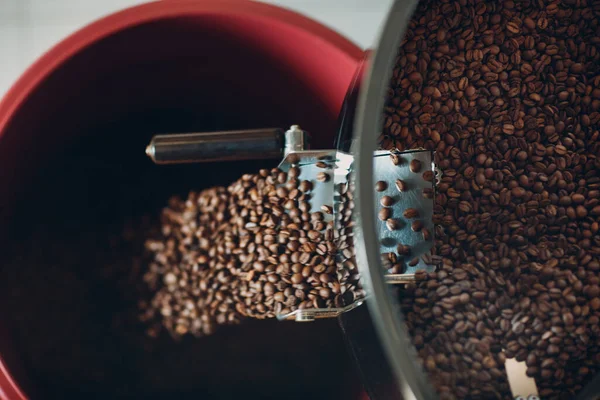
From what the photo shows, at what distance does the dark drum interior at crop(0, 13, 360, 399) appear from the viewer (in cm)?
73

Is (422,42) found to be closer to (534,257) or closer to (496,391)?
(534,257)

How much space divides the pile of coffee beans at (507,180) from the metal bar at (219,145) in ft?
0.45

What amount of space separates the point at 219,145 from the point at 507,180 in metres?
0.31

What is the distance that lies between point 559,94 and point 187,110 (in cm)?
51

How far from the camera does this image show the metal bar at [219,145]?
2.17 feet

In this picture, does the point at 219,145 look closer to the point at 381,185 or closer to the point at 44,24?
the point at 381,185

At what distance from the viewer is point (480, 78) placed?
2.02ft

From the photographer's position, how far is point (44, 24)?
0.95m

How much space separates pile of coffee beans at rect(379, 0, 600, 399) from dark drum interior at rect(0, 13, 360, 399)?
0.13 m

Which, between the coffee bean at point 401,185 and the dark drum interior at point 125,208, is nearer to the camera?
the coffee bean at point 401,185

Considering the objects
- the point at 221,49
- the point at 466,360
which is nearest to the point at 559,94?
the point at 466,360

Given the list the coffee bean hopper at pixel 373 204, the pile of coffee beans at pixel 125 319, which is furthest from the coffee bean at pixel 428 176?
the pile of coffee beans at pixel 125 319

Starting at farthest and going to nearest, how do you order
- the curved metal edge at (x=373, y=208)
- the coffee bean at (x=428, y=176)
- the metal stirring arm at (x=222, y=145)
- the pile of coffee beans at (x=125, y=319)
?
the pile of coffee beans at (x=125, y=319) → the metal stirring arm at (x=222, y=145) → the coffee bean at (x=428, y=176) → the curved metal edge at (x=373, y=208)

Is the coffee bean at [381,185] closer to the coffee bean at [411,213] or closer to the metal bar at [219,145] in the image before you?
the coffee bean at [411,213]
